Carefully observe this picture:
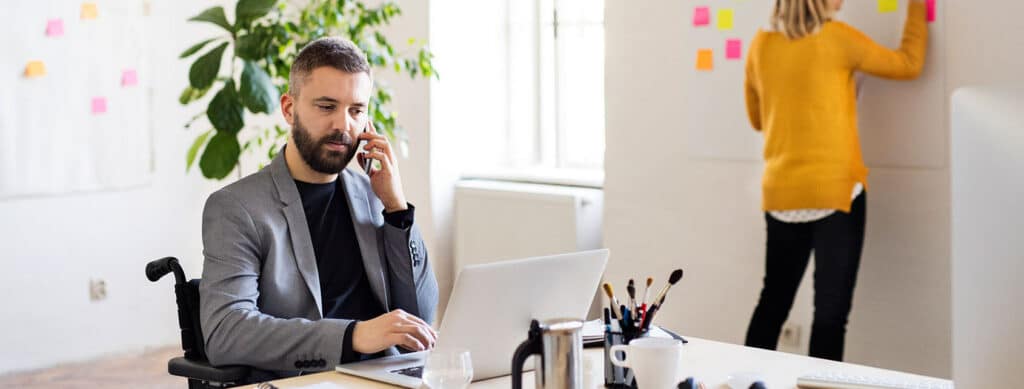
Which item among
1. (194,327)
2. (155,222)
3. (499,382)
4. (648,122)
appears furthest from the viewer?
(155,222)

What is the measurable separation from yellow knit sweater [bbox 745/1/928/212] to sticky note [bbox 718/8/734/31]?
0.42 m

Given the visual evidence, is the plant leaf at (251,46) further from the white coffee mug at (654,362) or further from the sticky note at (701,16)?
the white coffee mug at (654,362)

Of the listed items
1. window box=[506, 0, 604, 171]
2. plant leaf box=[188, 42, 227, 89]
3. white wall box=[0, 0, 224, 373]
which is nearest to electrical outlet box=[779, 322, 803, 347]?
window box=[506, 0, 604, 171]

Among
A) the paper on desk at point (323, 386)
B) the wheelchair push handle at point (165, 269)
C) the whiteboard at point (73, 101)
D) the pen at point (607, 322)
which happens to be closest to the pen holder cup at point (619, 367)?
the pen at point (607, 322)

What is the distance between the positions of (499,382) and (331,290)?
1.90 feet

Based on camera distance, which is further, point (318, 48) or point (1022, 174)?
point (318, 48)

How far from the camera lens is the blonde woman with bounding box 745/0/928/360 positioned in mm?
3475

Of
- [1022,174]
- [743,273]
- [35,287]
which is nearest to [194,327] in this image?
[1022,174]

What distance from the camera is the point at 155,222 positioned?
5332 millimetres

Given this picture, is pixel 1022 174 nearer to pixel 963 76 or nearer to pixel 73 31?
pixel 963 76

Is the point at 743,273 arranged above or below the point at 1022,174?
below

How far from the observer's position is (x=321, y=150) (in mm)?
2348

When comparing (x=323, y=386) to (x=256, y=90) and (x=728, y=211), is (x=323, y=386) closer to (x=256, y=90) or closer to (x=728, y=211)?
(x=256, y=90)

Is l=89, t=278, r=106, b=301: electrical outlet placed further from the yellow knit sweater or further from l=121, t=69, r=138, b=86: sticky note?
the yellow knit sweater
